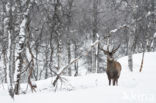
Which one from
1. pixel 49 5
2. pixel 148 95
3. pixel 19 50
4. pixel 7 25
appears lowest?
pixel 148 95

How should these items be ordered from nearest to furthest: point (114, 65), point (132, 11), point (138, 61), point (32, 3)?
point (32, 3)
point (114, 65)
point (132, 11)
point (138, 61)

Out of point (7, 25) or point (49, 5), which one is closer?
point (7, 25)

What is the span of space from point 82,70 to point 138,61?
16.6 meters

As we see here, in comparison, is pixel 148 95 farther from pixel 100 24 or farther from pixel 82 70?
pixel 82 70

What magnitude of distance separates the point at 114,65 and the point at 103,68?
2027 centimetres

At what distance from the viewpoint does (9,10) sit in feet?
25.5

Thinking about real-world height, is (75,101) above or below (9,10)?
below

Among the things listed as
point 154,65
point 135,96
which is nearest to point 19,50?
point 135,96

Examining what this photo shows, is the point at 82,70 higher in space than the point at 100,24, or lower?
lower

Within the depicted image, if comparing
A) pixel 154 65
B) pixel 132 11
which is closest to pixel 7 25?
pixel 132 11

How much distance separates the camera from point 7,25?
26.4ft

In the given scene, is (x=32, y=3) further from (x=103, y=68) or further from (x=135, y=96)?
(x=103, y=68)

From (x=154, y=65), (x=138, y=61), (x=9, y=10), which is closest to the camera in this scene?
(x=9, y=10)

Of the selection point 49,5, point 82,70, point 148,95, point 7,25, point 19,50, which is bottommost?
point 82,70
